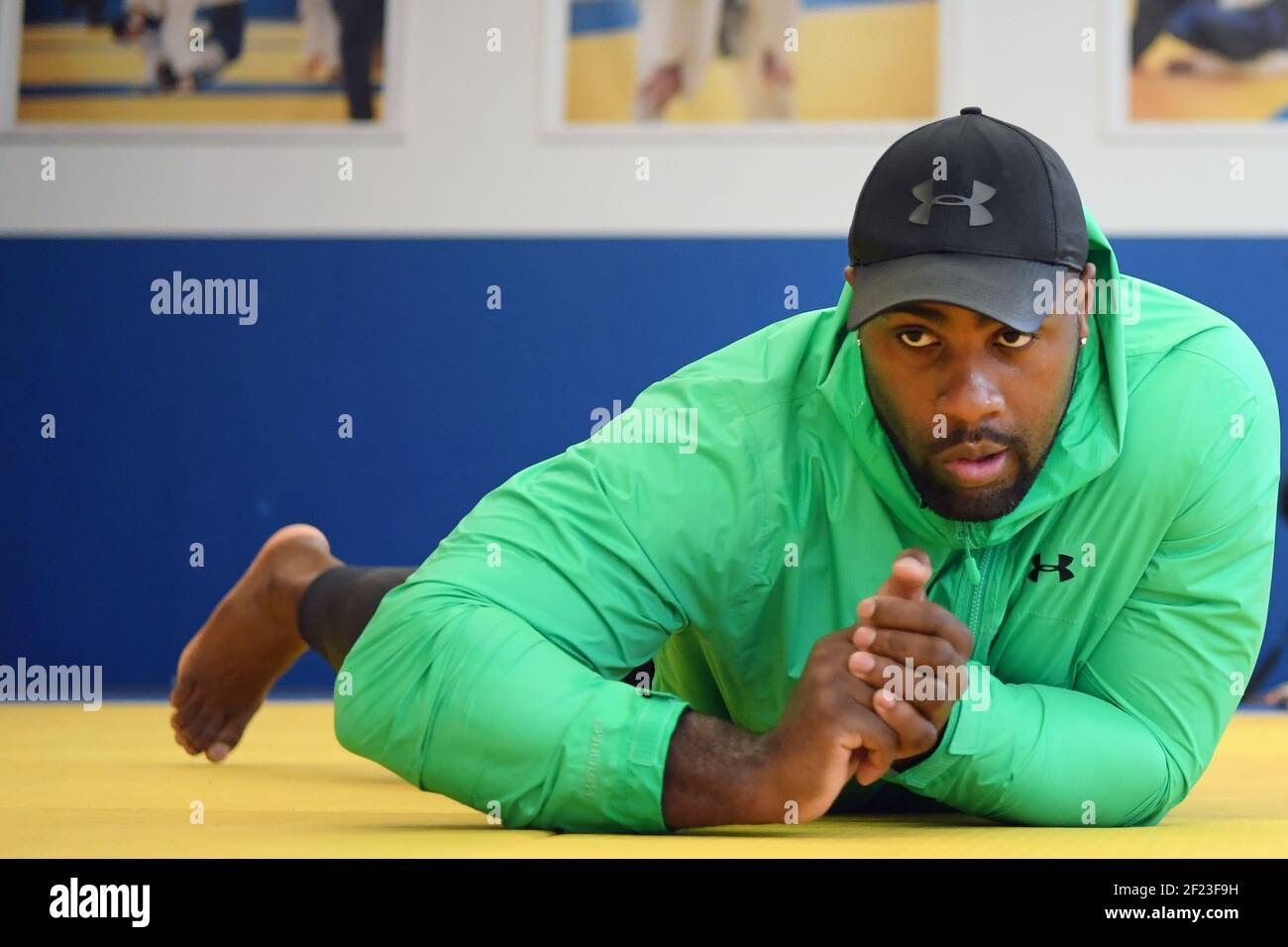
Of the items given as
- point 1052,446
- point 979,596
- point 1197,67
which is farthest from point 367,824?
point 1197,67

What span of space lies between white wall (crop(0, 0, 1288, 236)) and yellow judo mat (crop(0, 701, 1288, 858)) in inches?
98.7

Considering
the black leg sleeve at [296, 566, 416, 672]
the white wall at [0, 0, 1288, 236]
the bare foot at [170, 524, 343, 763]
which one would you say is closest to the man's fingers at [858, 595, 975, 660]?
the black leg sleeve at [296, 566, 416, 672]

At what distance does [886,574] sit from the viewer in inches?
61.6

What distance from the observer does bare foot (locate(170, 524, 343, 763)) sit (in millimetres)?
2285

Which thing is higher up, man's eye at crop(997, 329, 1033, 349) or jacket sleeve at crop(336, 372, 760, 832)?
man's eye at crop(997, 329, 1033, 349)

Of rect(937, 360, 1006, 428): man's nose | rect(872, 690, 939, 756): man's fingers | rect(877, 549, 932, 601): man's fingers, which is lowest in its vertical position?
rect(872, 690, 939, 756): man's fingers

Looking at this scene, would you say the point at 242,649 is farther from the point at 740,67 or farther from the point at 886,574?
the point at 740,67

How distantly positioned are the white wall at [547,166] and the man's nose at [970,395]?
343 cm

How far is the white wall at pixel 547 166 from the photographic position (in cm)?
468

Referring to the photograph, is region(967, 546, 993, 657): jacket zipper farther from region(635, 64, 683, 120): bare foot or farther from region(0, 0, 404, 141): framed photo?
region(0, 0, 404, 141): framed photo

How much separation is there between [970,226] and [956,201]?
0.03 m

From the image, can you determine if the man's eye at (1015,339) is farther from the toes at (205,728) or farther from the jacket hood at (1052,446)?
the toes at (205,728)

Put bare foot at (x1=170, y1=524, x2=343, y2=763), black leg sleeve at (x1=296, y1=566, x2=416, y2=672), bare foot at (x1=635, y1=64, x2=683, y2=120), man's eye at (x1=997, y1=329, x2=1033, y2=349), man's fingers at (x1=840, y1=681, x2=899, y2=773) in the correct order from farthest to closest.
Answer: bare foot at (x1=635, y1=64, x2=683, y2=120) → bare foot at (x1=170, y1=524, x2=343, y2=763) → black leg sleeve at (x1=296, y1=566, x2=416, y2=672) → man's eye at (x1=997, y1=329, x2=1033, y2=349) → man's fingers at (x1=840, y1=681, x2=899, y2=773)
